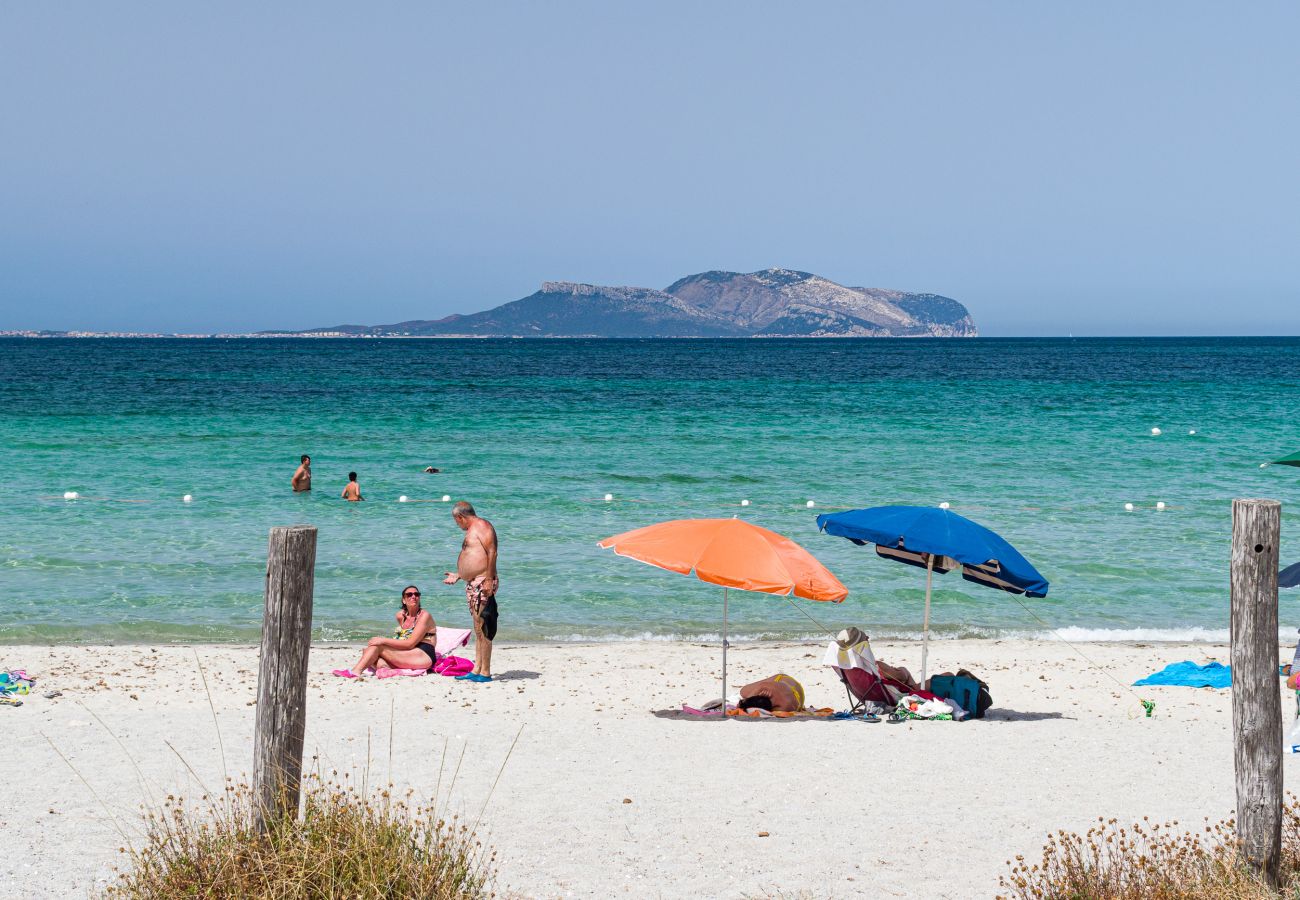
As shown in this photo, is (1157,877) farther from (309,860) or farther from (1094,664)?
(1094,664)

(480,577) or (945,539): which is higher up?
(945,539)

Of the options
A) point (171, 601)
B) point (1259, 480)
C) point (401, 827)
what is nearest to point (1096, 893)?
point (401, 827)

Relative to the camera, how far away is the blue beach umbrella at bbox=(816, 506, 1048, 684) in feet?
31.6

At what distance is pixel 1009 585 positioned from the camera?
10180mm

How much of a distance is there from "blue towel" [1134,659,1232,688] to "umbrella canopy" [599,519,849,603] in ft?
12.6

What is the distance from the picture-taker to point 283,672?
17.3 ft

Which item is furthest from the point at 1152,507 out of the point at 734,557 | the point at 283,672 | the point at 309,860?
the point at 309,860

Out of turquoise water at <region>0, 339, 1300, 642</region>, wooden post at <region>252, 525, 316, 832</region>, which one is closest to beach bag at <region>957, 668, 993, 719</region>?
turquoise water at <region>0, 339, 1300, 642</region>

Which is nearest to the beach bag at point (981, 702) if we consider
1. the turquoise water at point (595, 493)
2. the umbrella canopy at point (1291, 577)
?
the umbrella canopy at point (1291, 577)

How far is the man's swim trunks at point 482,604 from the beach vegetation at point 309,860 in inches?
216

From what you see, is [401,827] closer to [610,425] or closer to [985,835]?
[985,835]

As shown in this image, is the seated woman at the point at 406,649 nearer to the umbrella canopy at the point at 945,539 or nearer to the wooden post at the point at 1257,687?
the umbrella canopy at the point at 945,539

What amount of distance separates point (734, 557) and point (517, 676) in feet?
10.2

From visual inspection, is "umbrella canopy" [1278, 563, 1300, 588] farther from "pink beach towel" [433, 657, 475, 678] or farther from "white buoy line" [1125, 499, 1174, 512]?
"white buoy line" [1125, 499, 1174, 512]
